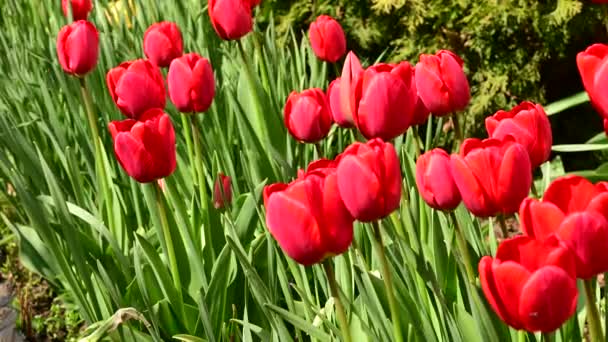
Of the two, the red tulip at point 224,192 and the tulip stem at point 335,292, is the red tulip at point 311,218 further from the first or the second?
the red tulip at point 224,192

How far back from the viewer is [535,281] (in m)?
0.89

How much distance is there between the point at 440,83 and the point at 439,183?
295 mm

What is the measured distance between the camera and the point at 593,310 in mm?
1021

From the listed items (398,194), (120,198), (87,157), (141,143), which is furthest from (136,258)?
(87,157)

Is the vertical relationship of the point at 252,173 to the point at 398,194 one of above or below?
below

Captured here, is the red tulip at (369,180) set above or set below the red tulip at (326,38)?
above

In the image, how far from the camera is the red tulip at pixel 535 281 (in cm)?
89

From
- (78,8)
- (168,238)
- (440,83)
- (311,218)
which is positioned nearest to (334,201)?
(311,218)

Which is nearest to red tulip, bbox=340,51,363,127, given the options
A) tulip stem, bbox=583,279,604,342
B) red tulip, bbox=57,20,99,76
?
tulip stem, bbox=583,279,604,342

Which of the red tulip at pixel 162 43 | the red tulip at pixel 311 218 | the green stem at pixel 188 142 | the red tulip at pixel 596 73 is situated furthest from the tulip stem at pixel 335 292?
the red tulip at pixel 162 43

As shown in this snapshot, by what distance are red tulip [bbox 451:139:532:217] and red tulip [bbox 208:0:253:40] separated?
3.48 ft

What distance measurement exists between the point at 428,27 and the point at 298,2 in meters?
0.56

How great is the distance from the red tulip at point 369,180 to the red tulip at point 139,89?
80 cm

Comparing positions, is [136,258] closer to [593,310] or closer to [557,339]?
[557,339]
